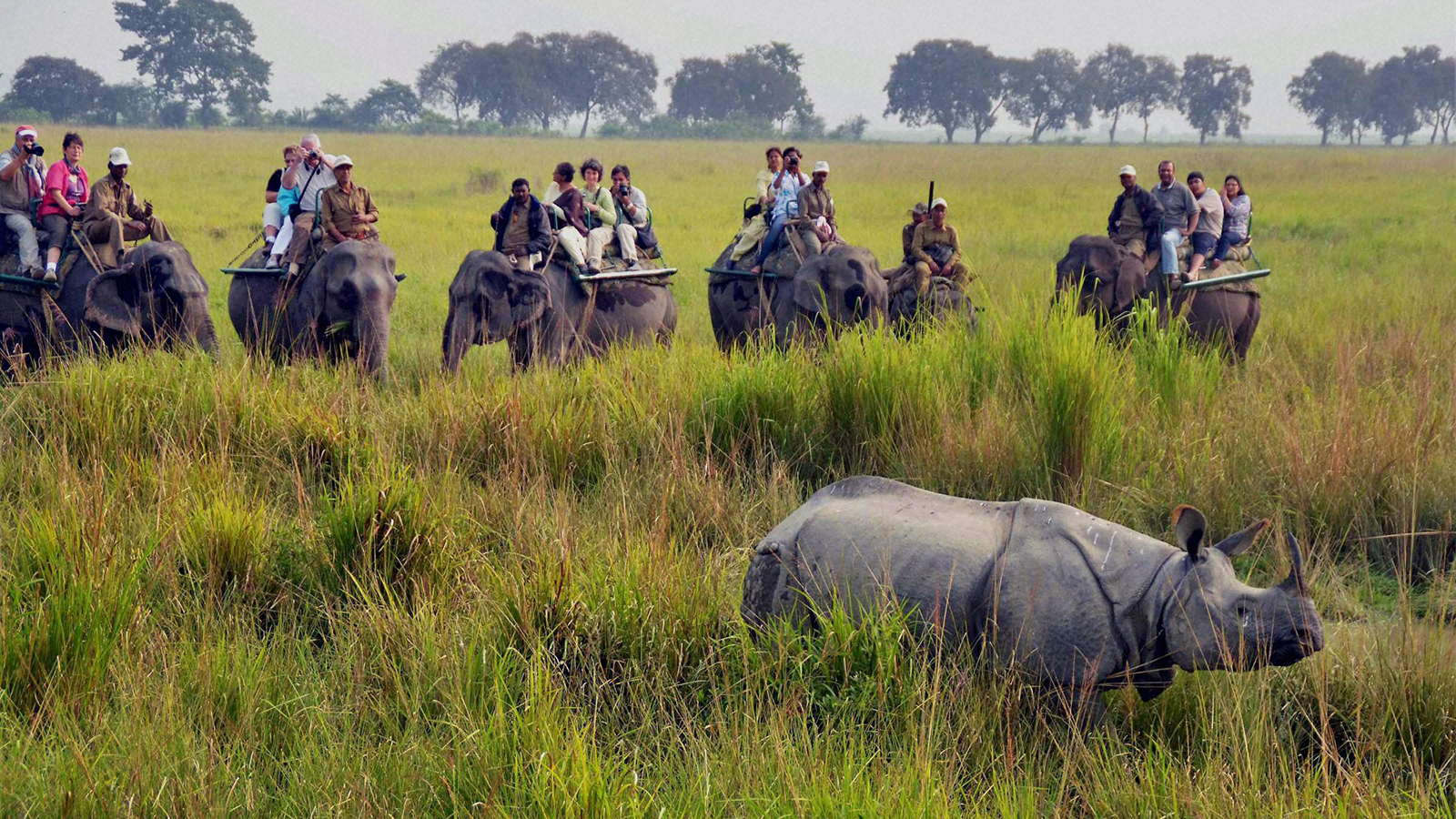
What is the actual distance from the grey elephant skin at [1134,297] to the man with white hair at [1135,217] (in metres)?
0.30

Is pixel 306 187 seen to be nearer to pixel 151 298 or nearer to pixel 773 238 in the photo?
pixel 151 298

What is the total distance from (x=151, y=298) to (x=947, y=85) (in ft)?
242

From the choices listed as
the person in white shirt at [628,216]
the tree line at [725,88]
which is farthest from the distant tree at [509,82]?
the person in white shirt at [628,216]

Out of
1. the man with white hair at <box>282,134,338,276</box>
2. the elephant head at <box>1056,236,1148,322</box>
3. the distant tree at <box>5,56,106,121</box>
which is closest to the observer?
the man with white hair at <box>282,134,338,276</box>

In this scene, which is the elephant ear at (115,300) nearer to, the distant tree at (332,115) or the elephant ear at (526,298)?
the elephant ear at (526,298)

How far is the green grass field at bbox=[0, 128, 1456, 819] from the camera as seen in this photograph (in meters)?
3.21

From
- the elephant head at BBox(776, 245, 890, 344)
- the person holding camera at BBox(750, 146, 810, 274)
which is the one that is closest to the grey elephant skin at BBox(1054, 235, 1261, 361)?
the elephant head at BBox(776, 245, 890, 344)

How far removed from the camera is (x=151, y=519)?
15.6 ft

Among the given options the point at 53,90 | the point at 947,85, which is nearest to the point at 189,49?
the point at 53,90

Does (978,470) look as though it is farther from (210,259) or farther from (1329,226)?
(1329,226)

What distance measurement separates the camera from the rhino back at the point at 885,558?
3.59 m

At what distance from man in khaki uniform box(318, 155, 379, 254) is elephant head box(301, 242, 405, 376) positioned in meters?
A: 0.42

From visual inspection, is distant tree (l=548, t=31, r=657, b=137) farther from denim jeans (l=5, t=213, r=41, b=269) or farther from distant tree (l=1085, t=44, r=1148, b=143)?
denim jeans (l=5, t=213, r=41, b=269)

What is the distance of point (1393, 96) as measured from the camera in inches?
3108
